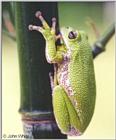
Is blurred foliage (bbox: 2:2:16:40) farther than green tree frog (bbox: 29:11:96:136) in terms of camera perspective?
Yes

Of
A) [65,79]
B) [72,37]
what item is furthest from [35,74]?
[72,37]

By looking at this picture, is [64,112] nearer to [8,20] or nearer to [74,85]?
[74,85]

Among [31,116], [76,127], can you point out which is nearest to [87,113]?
[76,127]

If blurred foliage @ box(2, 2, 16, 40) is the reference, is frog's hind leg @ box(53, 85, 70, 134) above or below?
below

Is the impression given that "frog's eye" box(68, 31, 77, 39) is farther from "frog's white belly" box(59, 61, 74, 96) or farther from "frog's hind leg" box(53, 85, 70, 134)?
"frog's hind leg" box(53, 85, 70, 134)

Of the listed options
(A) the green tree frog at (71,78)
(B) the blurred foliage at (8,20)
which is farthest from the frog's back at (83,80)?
(B) the blurred foliage at (8,20)

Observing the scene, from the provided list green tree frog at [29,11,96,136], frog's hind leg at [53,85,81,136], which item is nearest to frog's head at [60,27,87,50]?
green tree frog at [29,11,96,136]

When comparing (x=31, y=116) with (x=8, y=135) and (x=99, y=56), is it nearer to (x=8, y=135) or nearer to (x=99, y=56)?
(x=8, y=135)

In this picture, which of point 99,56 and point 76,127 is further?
point 99,56

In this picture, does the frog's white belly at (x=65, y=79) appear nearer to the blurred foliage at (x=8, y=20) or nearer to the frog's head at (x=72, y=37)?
the frog's head at (x=72, y=37)
